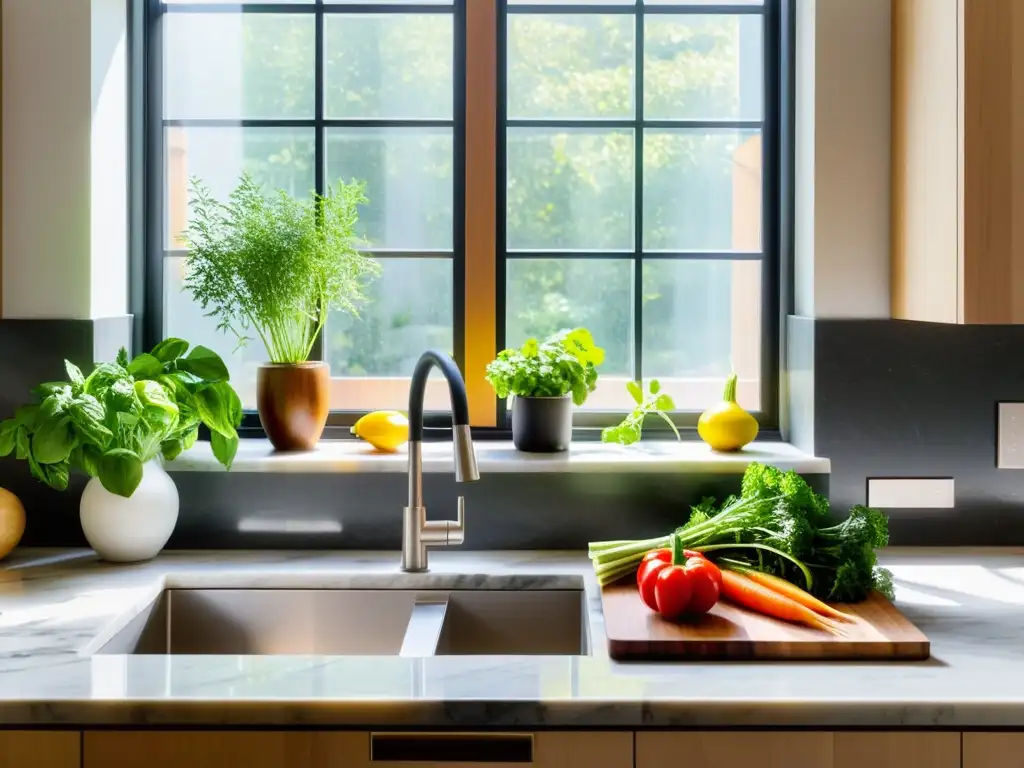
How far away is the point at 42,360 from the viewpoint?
2.26m

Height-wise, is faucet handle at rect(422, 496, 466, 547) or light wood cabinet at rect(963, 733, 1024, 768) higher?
faucet handle at rect(422, 496, 466, 547)

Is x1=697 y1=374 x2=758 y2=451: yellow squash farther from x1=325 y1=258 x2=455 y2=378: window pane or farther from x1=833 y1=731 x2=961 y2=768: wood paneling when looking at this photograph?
x1=833 y1=731 x2=961 y2=768: wood paneling

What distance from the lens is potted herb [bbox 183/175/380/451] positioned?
228 centimetres

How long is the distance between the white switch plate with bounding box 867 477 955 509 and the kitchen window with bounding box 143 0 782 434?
319 millimetres

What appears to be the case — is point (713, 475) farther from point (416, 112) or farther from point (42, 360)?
point (42, 360)

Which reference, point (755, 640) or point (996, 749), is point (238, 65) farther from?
point (996, 749)

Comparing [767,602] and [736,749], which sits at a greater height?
[767,602]

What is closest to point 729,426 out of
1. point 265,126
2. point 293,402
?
point 293,402

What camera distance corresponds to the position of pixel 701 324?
8.37ft

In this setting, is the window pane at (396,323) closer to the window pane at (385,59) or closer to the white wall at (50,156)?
the window pane at (385,59)

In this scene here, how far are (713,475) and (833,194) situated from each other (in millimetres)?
610

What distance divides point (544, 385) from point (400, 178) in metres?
0.60

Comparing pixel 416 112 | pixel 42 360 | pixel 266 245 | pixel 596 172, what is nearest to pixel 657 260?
pixel 596 172

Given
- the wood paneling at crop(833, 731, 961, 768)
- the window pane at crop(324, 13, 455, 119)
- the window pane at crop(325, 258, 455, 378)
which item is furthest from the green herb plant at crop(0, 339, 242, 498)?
the wood paneling at crop(833, 731, 961, 768)
